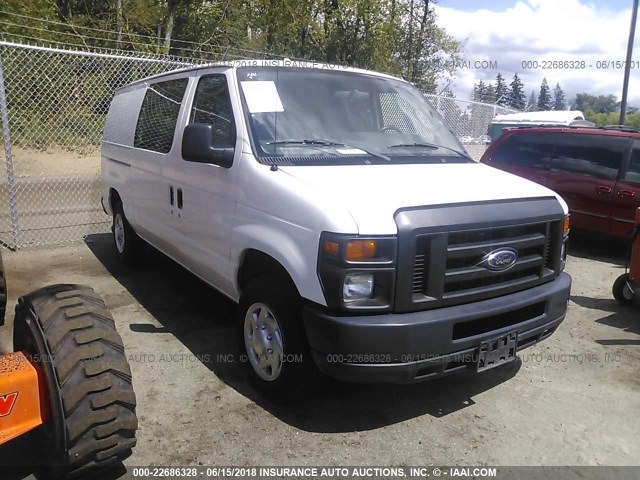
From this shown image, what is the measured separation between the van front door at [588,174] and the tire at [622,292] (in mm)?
2250

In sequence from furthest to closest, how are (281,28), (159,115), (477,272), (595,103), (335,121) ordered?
(595,103), (281,28), (159,115), (335,121), (477,272)

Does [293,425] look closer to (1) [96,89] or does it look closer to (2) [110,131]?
(2) [110,131]

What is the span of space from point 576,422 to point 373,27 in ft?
53.2

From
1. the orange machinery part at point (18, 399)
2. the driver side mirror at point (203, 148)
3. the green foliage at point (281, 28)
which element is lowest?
the orange machinery part at point (18, 399)

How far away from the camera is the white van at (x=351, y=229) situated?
9.59 feet

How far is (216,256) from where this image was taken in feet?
13.4

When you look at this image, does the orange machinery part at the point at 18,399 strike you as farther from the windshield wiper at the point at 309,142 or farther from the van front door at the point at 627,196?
the van front door at the point at 627,196

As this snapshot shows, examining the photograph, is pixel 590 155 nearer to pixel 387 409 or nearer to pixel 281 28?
pixel 387 409

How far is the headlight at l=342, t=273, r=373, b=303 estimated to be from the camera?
289cm

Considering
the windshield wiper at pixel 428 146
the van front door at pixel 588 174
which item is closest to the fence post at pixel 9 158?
the windshield wiper at pixel 428 146

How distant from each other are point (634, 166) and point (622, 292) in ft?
8.73

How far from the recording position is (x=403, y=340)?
9.57 feet

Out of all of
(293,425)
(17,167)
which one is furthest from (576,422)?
(17,167)

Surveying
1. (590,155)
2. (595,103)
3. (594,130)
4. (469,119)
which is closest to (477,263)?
(590,155)
